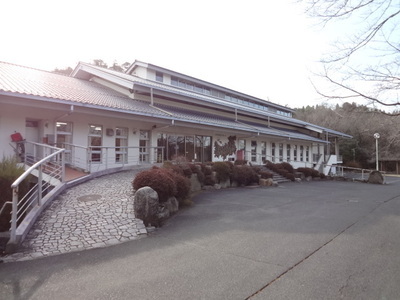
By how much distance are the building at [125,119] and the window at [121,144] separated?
0.06 meters

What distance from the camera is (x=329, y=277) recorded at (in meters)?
3.84

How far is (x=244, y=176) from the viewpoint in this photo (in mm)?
14789

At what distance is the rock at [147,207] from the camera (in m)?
6.65

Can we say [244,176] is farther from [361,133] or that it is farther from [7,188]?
[7,188]

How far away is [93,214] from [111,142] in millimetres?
8253

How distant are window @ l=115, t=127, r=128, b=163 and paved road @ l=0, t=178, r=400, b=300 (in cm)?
864

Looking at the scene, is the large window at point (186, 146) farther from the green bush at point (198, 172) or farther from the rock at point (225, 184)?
the green bush at point (198, 172)

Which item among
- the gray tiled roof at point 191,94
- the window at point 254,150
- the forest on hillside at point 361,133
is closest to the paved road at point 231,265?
the forest on hillside at point 361,133

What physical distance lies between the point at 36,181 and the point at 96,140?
15.7ft

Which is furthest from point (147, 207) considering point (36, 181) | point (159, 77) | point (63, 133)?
point (159, 77)

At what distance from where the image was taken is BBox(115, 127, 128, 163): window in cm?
1460

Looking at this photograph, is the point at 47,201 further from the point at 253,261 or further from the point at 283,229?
the point at 283,229

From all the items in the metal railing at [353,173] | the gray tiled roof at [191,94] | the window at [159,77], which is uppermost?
the window at [159,77]

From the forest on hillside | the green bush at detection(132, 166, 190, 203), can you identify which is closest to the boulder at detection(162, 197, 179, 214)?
the green bush at detection(132, 166, 190, 203)
